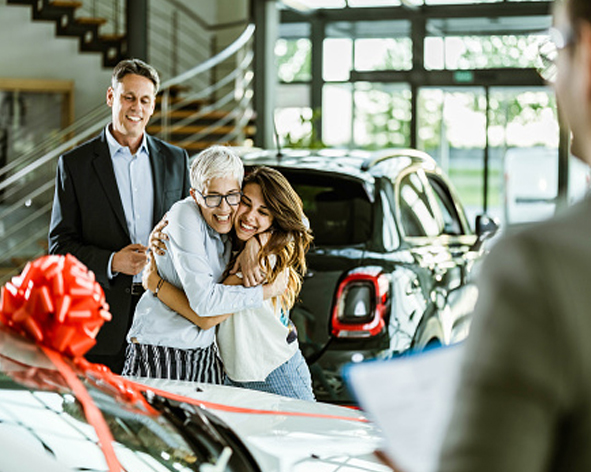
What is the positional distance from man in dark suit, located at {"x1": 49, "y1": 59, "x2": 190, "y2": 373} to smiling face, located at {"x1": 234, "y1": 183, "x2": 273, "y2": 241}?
0.64 meters

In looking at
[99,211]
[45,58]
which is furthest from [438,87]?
[99,211]

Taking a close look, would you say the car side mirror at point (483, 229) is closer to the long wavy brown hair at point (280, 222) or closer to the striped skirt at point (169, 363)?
the long wavy brown hair at point (280, 222)

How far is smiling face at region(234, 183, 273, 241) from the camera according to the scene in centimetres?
299

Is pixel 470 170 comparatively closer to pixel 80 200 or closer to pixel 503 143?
pixel 503 143

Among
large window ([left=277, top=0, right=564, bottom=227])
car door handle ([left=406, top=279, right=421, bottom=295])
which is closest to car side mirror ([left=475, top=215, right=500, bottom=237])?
car door handle ([left=406, top=279, right=421, bottom=295])

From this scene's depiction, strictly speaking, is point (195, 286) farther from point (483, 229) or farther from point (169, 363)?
point (483, 229)

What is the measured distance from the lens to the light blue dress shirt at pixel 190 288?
2822mm

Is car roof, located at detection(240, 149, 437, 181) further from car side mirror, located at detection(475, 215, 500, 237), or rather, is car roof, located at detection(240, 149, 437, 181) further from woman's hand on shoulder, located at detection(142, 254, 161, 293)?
woman's hand on shoulder, located at detection(142, 254, 161, 293)

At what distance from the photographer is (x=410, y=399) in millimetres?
958

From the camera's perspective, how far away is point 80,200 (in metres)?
3.56

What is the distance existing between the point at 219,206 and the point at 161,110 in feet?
31.9

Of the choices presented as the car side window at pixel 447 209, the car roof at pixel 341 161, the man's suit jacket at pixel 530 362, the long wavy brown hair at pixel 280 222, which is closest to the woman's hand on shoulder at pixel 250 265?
the long wavy brown hair at pixel 280 222

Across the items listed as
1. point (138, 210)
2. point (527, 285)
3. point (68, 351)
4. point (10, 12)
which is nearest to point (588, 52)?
point (527, 285)

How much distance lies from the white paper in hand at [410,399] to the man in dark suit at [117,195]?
258cm
